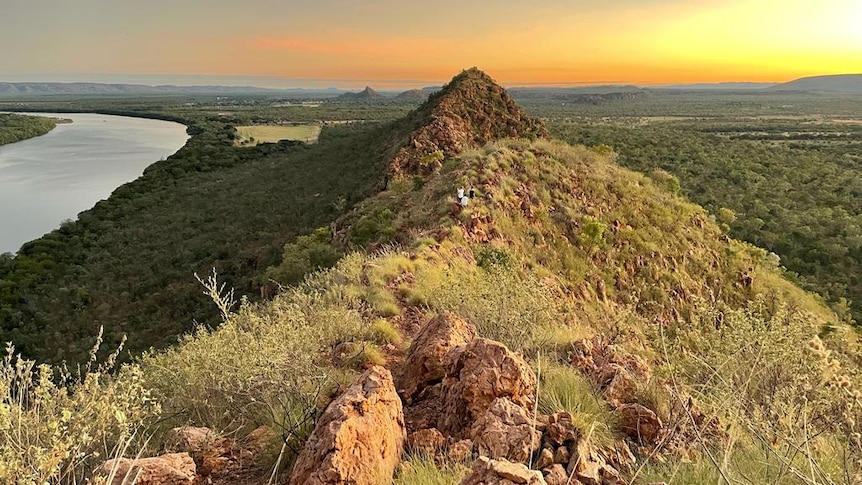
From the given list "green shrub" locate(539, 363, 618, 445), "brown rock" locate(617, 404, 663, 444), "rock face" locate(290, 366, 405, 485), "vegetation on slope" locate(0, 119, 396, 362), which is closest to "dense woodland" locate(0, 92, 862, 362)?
"vegetation on slope" locate(0, 119, 396, 362)

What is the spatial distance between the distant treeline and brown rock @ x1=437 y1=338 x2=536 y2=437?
289ft

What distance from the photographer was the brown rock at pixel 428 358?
3828 mm

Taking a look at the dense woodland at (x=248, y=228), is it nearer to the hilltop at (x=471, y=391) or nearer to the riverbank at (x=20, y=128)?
the hilltop at (x=471, y=391)

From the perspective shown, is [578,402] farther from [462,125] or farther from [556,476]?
[462,125]

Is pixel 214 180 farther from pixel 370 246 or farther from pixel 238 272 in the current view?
pixel 370 246

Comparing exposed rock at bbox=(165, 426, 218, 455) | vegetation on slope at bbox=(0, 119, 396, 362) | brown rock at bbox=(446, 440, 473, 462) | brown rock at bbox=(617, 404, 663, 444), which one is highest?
brown rock at bbox=(446, 440, 473, 462)

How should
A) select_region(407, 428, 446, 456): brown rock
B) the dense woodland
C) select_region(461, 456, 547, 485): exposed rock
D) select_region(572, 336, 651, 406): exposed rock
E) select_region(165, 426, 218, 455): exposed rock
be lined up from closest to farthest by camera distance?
select_region(461, 456, 547, 485): exposed rock < select_region(407, 428, 446, 456): brown rock < select_region(165, 426, 218, 455): exposed rock < select_region(572, 336, 651, 406): exposed rock < the dense woodland

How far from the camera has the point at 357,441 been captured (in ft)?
8.62

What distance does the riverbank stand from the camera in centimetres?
7319

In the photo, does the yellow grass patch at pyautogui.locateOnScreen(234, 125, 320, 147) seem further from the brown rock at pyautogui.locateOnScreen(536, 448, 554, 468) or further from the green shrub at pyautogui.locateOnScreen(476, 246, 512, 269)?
the brown rock at pyautogui.locateOnScreen(536, 448, 554, 468)

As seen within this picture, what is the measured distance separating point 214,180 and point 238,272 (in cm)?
2445

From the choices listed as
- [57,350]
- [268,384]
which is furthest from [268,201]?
[268,384]

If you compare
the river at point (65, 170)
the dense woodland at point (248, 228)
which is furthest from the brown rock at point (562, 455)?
the river at point (65, 170)

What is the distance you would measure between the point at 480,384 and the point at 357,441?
88 centimetres
